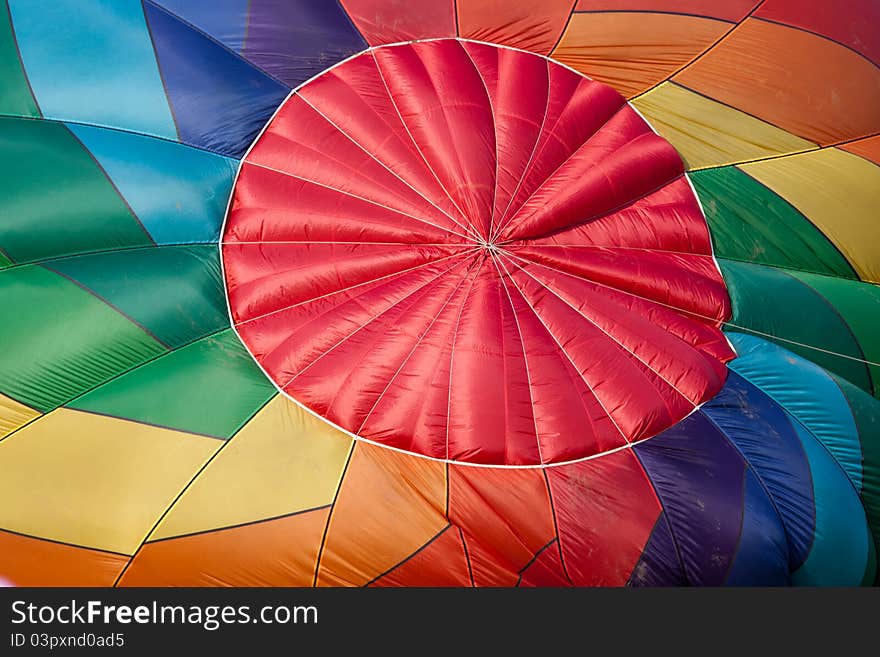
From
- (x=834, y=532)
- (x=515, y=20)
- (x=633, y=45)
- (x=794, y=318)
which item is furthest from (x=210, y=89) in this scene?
(x=834, y=532)

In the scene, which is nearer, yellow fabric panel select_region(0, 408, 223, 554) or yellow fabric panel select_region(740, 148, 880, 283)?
yellow fabric panel select_region(0, 408, 223, 554)

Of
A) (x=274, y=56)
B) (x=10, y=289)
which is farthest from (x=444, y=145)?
(x=10, y=289)

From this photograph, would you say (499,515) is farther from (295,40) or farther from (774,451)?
(295,40)

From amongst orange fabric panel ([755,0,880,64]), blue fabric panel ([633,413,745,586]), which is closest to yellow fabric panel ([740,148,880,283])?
orange fabric panel ([755,0,880,64])

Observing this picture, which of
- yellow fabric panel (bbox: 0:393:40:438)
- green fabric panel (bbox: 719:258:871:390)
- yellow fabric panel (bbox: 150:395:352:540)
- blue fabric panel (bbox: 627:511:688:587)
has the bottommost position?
blue fabric panel (bbox: 627:511:688:587)

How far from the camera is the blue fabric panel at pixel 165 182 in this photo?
4883mm

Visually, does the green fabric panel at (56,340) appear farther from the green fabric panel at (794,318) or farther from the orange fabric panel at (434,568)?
the green fabric panel at (794,318)

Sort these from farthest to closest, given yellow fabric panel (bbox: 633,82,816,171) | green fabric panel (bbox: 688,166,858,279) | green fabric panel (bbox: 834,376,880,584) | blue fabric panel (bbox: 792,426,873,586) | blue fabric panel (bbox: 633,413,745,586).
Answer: yellow fabric panel (bbox: 633,82,816,171) → green fabric panel (bbox: 688,166,858,279) → green fabric panel (bbox: 834,376,880,584) → blue fabric panel (bbox: 792,426,873,586) → blue fabric panel (bbox: 633,413,745,586)

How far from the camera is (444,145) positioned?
5.08 m

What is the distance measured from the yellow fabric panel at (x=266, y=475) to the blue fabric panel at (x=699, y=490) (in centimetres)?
140

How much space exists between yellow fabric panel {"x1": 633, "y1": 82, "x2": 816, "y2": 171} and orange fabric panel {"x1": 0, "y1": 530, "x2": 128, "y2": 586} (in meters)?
3.34

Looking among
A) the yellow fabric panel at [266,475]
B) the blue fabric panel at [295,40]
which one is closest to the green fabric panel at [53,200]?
the blue fabric panel at [295,40]

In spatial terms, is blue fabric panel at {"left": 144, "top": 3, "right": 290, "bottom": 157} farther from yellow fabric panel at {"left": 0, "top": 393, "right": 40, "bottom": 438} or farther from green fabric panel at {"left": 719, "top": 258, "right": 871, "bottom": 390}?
green fabric panel at {"left": 719, "top": 258, "right": 871, "bottom": 390}

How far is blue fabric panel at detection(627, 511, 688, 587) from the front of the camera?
14.5 ft
